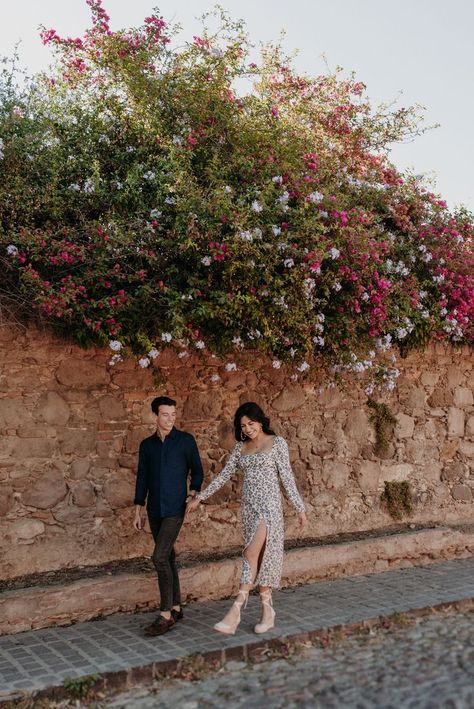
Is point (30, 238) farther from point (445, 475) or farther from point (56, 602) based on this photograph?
point (445, 475)

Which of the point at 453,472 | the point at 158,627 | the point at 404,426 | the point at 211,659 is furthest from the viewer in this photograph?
the point at 453,472

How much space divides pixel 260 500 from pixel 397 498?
10.4ft

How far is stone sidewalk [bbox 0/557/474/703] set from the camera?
4.68 m

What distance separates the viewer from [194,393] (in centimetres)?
709

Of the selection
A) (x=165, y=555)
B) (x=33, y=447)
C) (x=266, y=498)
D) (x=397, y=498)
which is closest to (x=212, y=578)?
(x=165, y=555)

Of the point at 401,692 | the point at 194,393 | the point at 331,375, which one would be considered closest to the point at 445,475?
the point at 331,375

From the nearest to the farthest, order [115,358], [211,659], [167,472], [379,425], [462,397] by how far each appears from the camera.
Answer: [211,659] < [167,472] < [115,358] < [379,425] < [462,397]

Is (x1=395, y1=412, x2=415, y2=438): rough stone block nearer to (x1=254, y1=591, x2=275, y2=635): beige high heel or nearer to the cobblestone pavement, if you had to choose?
the cobblestone pavement

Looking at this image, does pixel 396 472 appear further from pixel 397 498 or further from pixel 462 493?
pixel 462 493

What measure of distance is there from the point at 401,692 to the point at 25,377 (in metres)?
3.73

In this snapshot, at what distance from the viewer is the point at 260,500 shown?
18.5 ft

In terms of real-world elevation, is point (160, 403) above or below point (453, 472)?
above

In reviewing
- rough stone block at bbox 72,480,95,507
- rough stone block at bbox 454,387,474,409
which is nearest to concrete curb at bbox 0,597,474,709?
rough stone block at bbox 72,480,95,507

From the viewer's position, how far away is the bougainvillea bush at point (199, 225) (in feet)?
20.5
